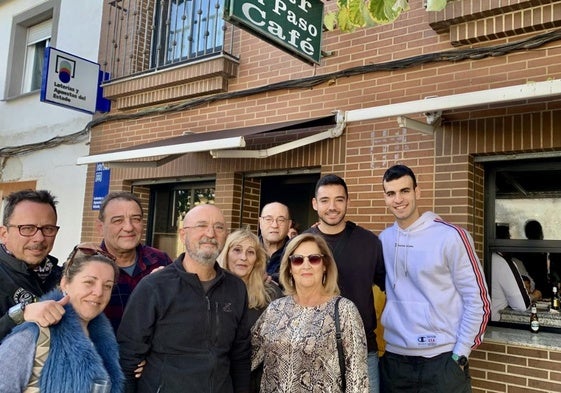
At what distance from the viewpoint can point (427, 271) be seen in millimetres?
3031

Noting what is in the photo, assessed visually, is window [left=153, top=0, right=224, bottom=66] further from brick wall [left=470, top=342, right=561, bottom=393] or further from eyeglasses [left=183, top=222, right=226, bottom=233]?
brick wall [left=470, top=342, right=561, bottom=393]

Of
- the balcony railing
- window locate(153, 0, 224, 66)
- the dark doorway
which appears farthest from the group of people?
the balcony railing

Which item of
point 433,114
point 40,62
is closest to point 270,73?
point 433,114

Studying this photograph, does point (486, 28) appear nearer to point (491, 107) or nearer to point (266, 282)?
point (491, 107)

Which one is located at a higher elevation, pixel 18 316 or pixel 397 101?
pixel 397 101

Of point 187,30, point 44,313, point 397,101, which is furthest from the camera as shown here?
point 187,30

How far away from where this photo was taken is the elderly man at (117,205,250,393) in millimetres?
2383

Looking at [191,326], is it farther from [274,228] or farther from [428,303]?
[274,228]

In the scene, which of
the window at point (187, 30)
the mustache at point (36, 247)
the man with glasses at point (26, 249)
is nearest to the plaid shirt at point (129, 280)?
the man with glasses at point (26, 249)

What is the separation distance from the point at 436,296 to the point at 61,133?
6.79 meters

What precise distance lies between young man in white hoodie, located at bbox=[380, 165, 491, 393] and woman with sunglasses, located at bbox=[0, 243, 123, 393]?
1.69 meters

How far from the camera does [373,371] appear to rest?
3.11 metres

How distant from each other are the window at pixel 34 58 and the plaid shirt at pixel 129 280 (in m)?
7.20

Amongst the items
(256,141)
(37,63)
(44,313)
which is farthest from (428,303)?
(37,63)
